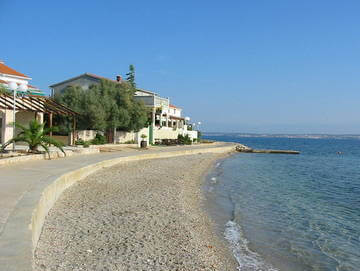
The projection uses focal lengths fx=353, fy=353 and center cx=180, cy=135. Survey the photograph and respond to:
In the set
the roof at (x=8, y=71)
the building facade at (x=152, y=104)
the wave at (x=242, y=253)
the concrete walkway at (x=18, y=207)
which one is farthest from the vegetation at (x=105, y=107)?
the wave at (x=242, y=253)

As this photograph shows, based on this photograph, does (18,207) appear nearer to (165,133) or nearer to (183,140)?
(165,133)

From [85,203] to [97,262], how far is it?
4.62 metres

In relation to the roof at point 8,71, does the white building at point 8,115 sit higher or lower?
lower

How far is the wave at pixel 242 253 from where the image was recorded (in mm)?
6824

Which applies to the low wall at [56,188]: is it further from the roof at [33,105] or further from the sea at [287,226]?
the roof at [33,105]

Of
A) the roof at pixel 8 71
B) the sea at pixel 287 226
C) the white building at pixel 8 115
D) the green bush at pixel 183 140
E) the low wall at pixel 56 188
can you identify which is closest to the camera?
the low wall at pixel 56 188

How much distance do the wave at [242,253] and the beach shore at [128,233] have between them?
0.67 ft

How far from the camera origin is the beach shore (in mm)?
6094

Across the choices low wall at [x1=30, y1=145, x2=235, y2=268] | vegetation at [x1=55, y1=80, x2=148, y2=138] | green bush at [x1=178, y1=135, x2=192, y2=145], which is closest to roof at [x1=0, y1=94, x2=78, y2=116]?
vegetation at [x1=55, y1=80, x2=148, y2=138]

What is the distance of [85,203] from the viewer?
34.0 ft

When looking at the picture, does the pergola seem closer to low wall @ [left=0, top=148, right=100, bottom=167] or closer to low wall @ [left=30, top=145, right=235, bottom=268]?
low wall @ [left=0, top=148, right=100, bottom=167]

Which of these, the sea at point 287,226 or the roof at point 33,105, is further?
the roof at point 33,105

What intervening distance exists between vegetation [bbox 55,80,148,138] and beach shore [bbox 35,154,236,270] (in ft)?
58.6

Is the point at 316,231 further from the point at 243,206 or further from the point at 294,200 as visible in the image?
the point at 294,200
